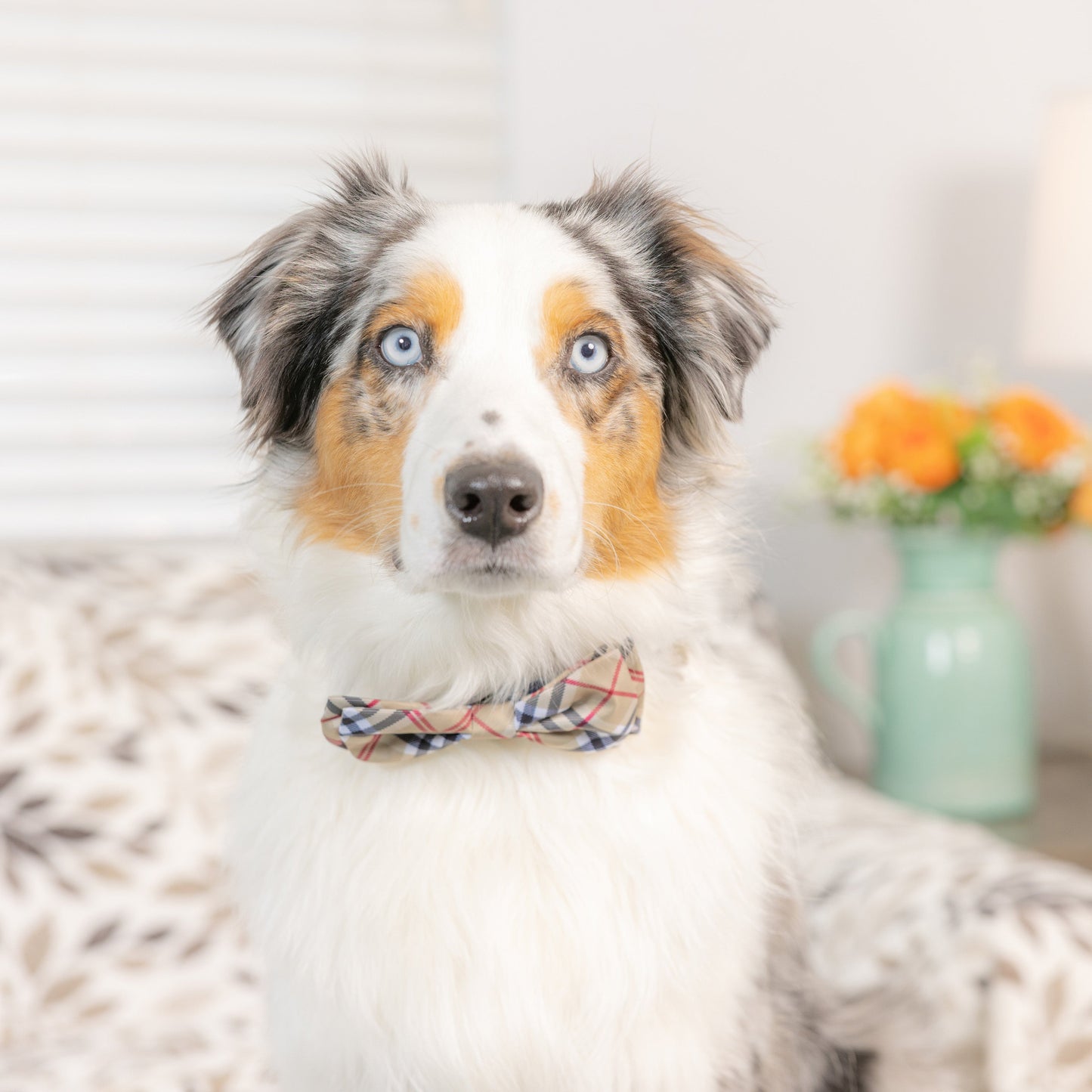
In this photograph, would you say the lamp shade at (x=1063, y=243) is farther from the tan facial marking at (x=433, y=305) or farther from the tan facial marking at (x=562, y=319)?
the tan facial marking at (x=433, y=305)

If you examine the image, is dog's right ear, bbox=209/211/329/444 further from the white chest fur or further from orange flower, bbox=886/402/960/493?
orange flower, bbox=886/402/960/493

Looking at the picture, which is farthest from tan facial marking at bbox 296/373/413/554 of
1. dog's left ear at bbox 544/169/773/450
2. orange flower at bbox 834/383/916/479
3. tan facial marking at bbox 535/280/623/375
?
orange flower at bbox 834/383/916/479

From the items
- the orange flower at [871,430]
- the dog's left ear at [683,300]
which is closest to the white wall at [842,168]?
the orange flower at [871,430]

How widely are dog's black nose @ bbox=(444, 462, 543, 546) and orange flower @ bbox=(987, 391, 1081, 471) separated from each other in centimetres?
168

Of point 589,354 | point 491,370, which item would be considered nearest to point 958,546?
point 589,354

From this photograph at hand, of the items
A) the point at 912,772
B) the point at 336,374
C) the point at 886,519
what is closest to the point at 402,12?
the point at 886,519

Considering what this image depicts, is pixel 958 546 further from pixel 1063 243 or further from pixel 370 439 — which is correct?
pixel 370 439

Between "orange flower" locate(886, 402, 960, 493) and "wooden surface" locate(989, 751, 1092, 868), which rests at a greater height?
"orange flower" locate(886, 402, 960, 493)

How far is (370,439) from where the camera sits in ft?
4.46

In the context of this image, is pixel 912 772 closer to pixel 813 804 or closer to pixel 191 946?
pixel 813 804

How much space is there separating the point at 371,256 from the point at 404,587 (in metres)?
0.41

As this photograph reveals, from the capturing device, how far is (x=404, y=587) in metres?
1.28

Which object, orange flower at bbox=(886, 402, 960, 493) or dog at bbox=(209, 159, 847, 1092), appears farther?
orange flower at bbox=(886, 402, 960, 493)

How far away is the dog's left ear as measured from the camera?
56.8 inches
